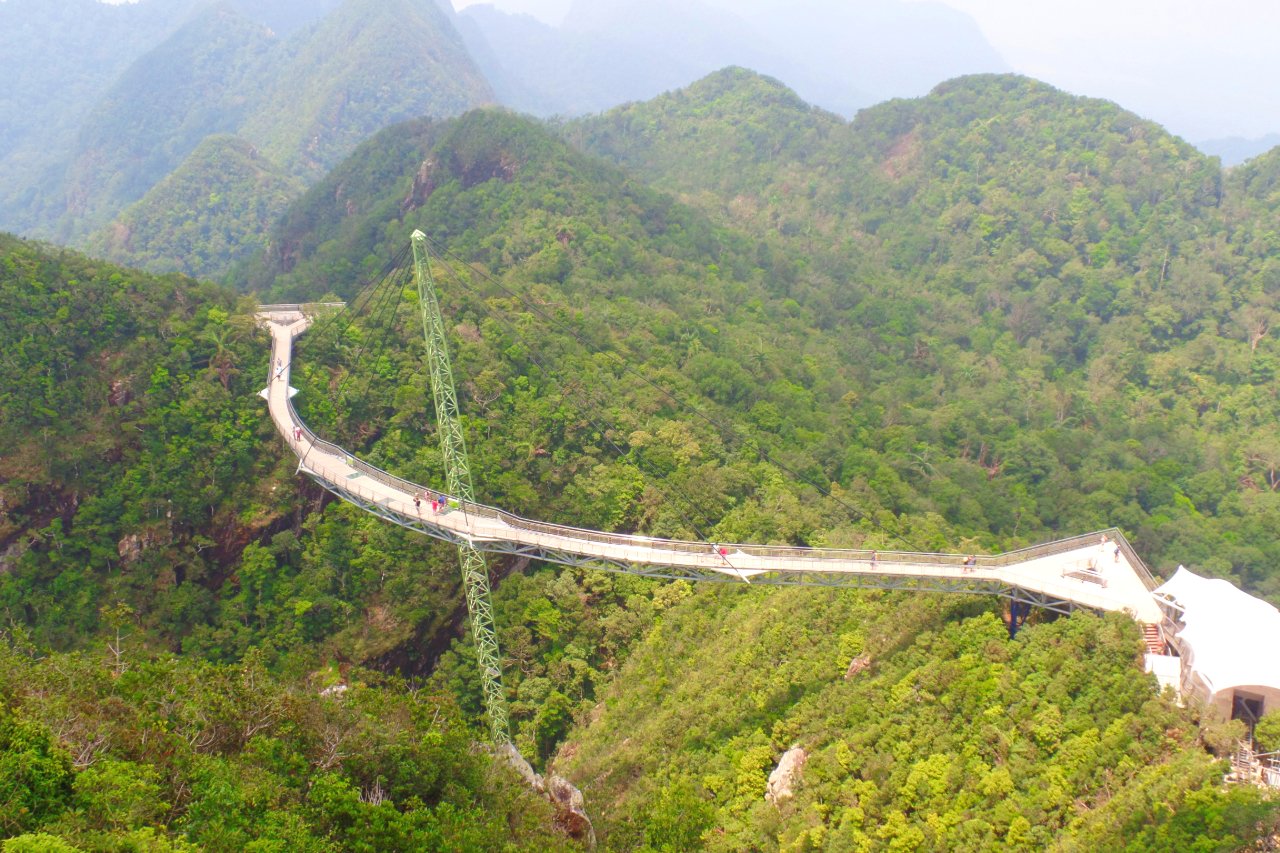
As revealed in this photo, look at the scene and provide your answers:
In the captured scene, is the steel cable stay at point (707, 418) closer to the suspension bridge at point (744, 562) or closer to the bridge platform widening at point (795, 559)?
the bridge platform widening at point (795, 559)

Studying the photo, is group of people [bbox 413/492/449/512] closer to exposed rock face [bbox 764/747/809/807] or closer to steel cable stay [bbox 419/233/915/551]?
exposed rock face [bbox 764/747/809/807]

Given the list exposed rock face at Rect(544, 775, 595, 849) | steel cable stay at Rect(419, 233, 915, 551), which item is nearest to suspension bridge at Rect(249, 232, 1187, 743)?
steel cable stay at Rect(419, 233, 915, 551)

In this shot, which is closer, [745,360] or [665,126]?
[745,360]

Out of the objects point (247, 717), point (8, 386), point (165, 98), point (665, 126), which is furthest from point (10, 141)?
point (247, 717)

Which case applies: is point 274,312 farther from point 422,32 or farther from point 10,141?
point 10,141

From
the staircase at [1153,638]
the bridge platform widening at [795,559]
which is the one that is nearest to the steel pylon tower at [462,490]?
the bridge platform widening at [795,559]

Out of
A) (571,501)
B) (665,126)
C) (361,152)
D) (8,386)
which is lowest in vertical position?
(571,501)

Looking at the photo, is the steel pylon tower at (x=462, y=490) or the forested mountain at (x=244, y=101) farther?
the forested mountain at (x=244, y=101)
